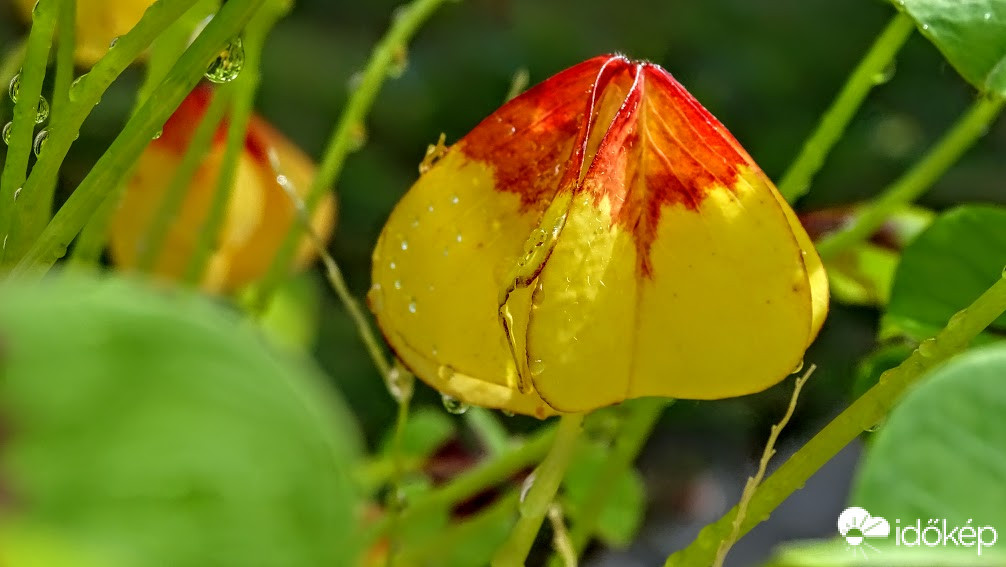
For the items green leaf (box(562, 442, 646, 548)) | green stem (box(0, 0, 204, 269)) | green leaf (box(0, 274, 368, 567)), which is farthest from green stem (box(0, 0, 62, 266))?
green leaf (box(562, 442, 646, 548))

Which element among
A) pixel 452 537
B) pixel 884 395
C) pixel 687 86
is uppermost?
pixel 884 395

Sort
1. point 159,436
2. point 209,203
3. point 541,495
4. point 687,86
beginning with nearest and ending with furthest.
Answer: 1. point 159,436
2. point 541,495
3. point 209,203
4. point 687,86

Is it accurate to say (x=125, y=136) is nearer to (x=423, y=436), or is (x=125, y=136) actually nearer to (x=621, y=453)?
(x=621, y=453)

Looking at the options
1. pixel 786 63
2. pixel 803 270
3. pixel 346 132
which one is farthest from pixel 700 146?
pixel 786 63

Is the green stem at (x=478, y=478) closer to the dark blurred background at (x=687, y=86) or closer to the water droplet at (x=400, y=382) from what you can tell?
the water droplet at (x=400, y=382)

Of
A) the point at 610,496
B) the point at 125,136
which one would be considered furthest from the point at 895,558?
the point at 610,496

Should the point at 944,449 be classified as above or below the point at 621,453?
above

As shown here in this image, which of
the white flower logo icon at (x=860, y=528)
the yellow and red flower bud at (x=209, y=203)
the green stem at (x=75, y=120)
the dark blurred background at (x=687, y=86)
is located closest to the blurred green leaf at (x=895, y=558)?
the white flower logo icon at (x=860, y=528)
